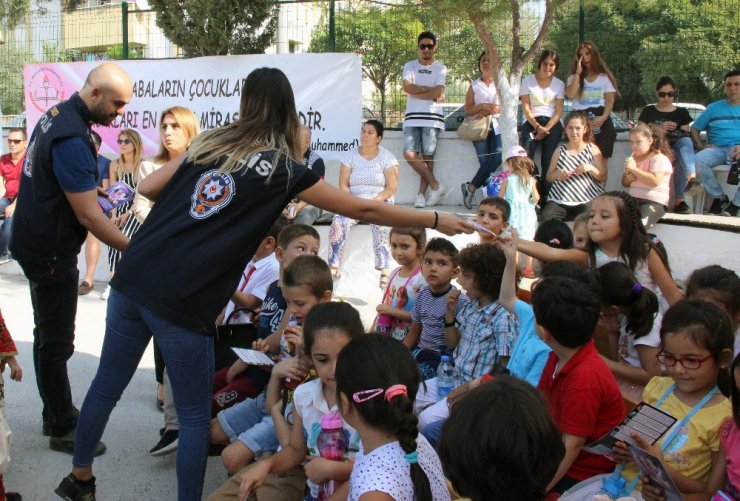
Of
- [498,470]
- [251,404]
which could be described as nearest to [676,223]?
[251,404]

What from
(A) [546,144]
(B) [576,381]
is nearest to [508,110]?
(A) [546,144]

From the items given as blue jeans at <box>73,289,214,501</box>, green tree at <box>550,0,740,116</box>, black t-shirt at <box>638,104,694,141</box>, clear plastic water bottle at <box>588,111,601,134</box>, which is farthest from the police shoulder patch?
green tree at <box>550,0,740,116</box>

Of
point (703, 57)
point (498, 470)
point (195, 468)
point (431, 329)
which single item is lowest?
point (195, 468)

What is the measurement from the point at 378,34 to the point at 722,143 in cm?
630

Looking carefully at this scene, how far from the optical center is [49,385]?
4.25 metres

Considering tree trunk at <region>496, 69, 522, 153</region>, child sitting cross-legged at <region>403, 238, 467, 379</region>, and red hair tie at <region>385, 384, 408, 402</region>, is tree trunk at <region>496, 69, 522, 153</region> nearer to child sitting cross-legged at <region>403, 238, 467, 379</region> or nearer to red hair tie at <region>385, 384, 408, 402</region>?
child sitting cross-legged at <region>403, 238, 467, 379</region>

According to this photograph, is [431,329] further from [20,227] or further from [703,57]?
[703,57]

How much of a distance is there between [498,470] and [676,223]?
20.2 ft

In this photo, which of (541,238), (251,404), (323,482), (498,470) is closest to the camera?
(498,470)

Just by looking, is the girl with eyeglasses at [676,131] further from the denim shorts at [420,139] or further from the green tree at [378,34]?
the green tree at [378,34]

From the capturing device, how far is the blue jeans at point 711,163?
27.6 feet

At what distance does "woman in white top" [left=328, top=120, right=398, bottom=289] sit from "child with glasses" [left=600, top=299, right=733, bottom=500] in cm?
524

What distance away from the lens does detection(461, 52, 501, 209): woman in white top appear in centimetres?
923

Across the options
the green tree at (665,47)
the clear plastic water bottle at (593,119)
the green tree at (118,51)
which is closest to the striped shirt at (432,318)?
the clear plastic water bottle at (593,119)
